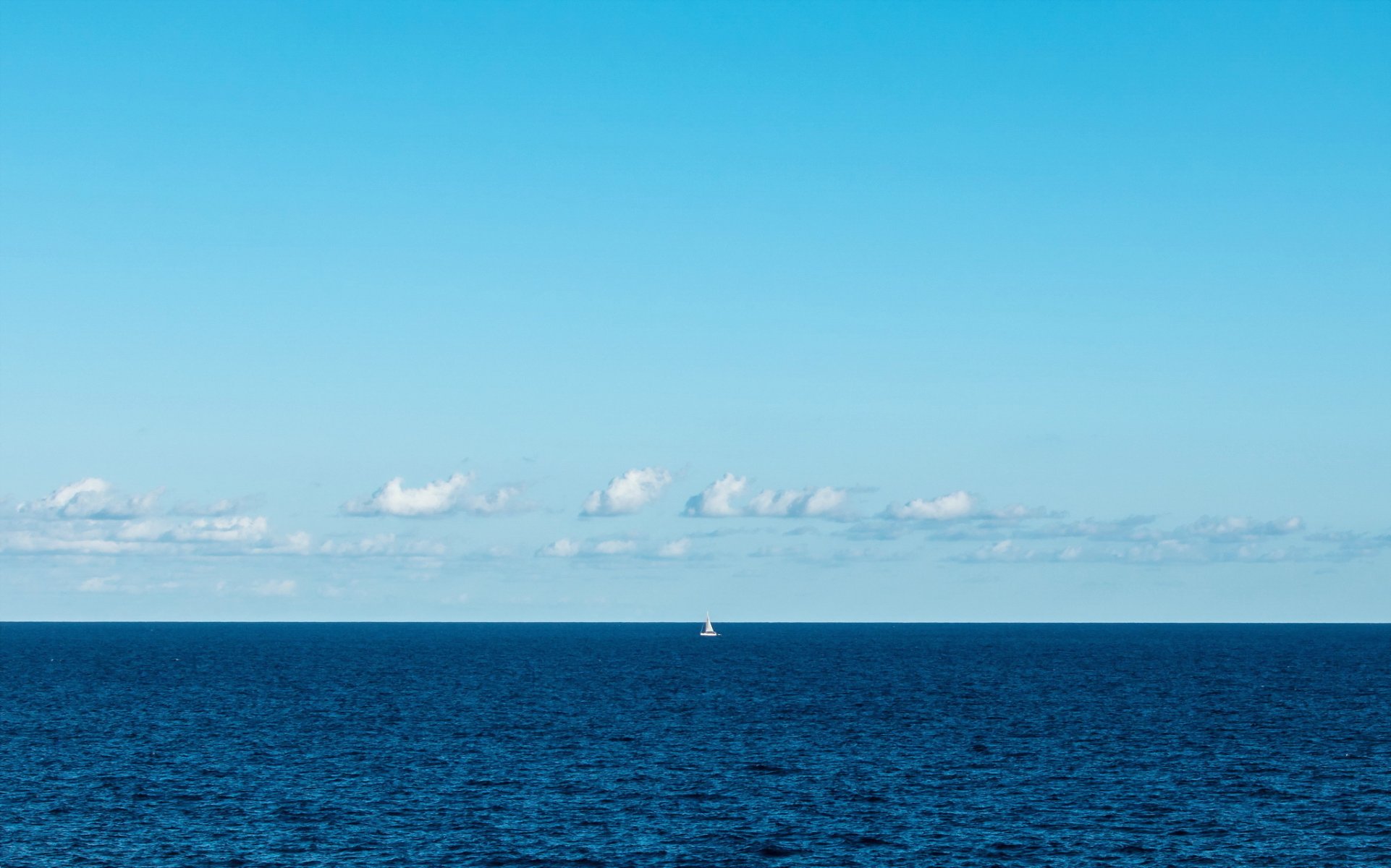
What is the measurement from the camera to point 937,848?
238 feet

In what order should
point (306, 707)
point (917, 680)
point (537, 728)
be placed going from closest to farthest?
point (537, 728) < point (306, 707) < point (917, 680)

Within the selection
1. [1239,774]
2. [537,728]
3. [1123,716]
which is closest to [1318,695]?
[1123,716]

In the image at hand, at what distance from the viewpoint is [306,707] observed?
14875 cm

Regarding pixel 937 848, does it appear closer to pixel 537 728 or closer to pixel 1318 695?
pixel 537 728

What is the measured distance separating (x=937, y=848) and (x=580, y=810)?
74.2 ft

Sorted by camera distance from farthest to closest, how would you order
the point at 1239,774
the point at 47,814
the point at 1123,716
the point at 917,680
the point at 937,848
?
the point at 917,680, the point at 1123,716, the point at 1239,774, the point at 47,814, the point at 937,848

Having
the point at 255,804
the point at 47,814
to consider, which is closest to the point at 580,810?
the point at 255,804

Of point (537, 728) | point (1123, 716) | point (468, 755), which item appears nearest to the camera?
point (468, 755)

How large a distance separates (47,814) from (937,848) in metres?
52.5

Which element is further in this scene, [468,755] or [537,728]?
[537,728]

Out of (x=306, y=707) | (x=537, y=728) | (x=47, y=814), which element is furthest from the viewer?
(x=306, y=707)

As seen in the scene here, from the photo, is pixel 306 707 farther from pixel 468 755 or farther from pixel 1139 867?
pixel 1139 867

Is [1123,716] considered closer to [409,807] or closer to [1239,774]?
[1239,774]

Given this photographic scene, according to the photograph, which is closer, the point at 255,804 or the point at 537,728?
the point at 255,804
